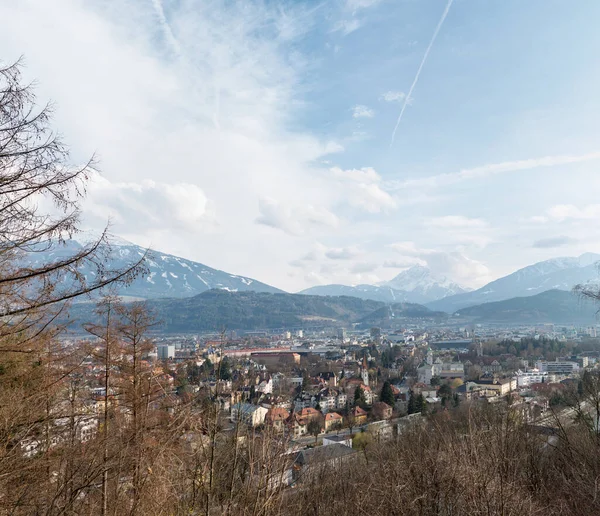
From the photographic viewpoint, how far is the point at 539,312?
176 m

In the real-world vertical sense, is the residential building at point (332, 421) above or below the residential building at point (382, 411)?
below

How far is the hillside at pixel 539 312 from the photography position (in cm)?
16738

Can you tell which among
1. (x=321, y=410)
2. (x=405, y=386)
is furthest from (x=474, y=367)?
(x=321, y=410)

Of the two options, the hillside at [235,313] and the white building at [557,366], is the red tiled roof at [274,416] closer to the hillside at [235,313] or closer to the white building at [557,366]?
the white building at [557,366]

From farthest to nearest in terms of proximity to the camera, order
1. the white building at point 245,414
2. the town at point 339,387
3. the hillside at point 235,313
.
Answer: the hillside at point 235,313 → the town at point 339,387 → the white building at point 245,414

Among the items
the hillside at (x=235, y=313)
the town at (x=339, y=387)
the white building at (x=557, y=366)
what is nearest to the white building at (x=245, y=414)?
the town at (x=339, y=387)

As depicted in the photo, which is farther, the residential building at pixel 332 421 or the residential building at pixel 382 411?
the residential building at pixel 332 421

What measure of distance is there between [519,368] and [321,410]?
3720 centimetres

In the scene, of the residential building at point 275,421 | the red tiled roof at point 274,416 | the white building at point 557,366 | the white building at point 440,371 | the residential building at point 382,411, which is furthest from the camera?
the white building at point 557,366

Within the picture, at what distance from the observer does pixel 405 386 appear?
171 ft

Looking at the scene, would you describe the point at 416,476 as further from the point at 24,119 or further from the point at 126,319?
the point at 24,119

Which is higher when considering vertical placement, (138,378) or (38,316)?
(38,316)

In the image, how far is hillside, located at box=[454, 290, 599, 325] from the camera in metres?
167

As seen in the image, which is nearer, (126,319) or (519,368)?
(126,319)
